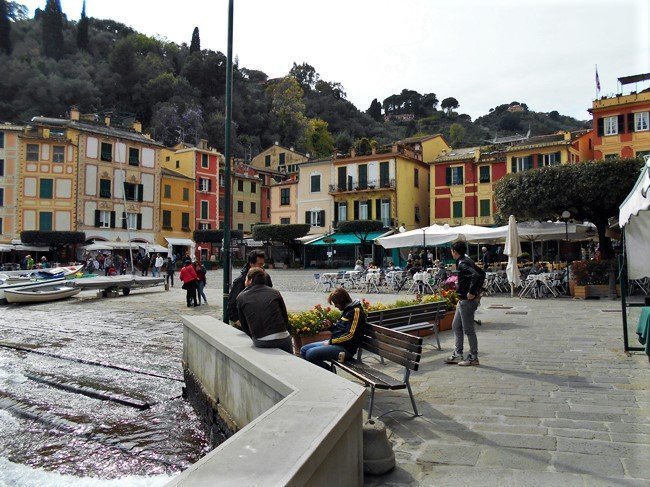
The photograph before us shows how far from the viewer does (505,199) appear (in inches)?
766

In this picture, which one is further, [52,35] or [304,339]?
[52,35]

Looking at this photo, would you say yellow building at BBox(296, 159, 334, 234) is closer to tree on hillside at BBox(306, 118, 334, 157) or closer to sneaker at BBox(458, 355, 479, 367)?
tree on hillside at BBox(306, 118, 334, 157)

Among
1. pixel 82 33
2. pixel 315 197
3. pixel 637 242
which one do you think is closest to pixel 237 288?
pixel 637 242

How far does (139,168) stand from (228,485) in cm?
4842

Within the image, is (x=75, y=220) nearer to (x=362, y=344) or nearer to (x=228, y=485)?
(x=362, y=344)

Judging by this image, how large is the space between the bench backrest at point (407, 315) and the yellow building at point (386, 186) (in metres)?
34.8

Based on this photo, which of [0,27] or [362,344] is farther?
[0,27]

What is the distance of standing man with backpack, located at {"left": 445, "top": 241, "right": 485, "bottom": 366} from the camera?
22.1 ft

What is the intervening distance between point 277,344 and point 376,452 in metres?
1.97

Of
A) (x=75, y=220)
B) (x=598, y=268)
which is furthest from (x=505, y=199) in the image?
(x=75, y=220)

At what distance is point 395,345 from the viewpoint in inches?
191

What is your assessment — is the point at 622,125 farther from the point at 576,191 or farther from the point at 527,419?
the point at 527,419

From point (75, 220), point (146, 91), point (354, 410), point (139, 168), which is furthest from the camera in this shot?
point (146, 91)

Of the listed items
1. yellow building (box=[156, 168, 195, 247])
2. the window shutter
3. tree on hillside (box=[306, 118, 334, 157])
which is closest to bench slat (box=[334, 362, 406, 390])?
the window shutter
